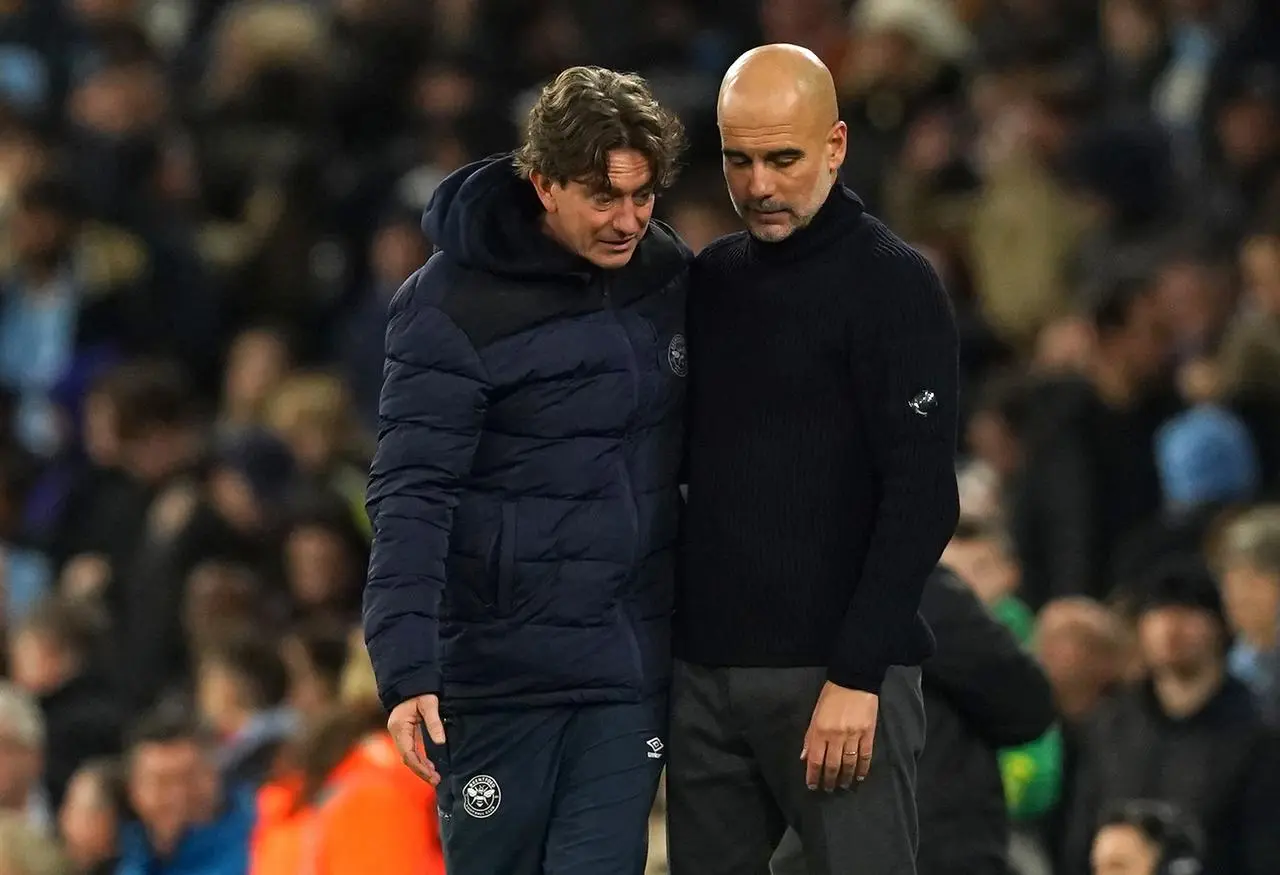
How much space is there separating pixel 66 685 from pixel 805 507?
4824mm

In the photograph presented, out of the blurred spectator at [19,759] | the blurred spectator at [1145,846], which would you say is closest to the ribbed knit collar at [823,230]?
the blurred spectator at [1145,846]

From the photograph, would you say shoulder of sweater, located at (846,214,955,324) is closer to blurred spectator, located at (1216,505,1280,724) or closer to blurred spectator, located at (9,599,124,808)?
blurred spectator, located at (1216,505,1280,724)

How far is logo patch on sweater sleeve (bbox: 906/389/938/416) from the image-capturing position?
4535 mm

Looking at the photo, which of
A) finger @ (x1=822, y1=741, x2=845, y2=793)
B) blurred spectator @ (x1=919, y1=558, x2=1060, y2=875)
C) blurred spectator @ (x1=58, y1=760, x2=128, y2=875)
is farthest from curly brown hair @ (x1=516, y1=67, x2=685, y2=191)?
blurred spectator @ (x1=58, y1=760, x2=128, y2=875)

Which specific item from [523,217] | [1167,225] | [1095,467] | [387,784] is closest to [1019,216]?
[1167,225]

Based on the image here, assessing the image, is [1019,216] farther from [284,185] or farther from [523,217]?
[523,217]

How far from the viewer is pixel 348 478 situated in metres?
10.2

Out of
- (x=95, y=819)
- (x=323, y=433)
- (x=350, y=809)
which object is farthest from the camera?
(x=323, y=433)

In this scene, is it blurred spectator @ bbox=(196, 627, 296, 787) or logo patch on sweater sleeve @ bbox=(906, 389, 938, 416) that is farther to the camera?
blurred spectator @ bbox=(196, 627, 296, 787)

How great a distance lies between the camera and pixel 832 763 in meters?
4.55

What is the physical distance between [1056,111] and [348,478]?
3300mm

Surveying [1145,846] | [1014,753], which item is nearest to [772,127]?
[1145,846]

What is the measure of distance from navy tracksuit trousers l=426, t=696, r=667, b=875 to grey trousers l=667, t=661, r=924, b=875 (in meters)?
0.09

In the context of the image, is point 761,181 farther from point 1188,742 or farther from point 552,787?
point 1188,742
